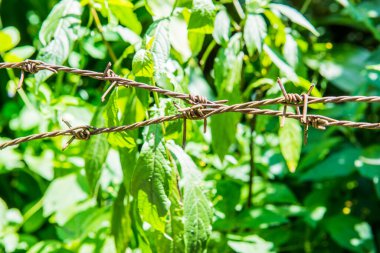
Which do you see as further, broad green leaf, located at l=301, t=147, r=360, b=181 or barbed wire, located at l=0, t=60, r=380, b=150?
broad green leaf, located at l=301, t=147, r=360, b=181

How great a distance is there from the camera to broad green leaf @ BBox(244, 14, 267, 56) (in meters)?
1.43

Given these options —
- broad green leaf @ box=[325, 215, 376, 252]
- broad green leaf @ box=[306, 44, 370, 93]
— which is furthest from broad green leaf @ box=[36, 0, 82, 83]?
broad green leaf @ box=[306, 44, 370, 93]

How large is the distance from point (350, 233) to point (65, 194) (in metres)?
0.96

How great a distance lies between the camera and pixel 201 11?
129 centimetres

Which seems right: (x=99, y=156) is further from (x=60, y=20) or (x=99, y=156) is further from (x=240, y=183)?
(x=240, y=183)

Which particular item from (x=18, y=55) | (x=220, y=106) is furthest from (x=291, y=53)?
(x=18, y=55)

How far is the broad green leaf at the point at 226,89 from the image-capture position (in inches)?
58.8

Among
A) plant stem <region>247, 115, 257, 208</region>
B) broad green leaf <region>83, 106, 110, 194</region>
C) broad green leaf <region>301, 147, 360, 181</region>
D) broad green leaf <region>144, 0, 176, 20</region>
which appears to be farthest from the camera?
broad green leaf <region>301, 147, 360, 181</region>

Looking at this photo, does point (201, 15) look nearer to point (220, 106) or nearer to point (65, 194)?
point (220, 106)

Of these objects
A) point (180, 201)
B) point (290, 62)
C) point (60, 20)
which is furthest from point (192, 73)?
point (180, 201)

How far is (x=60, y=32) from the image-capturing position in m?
1.45

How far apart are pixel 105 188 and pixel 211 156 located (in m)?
0.37

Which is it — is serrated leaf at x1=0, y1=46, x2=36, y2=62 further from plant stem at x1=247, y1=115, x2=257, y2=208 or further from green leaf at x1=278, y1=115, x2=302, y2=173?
green leaf at x1=278, y1=115, x2=302, y2=173

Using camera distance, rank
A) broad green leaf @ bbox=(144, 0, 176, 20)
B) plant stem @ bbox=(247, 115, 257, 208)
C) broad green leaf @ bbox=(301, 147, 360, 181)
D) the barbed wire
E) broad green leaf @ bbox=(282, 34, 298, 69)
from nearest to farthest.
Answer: the barbed wire, broad green leaf @ bbox=(144, 0, 176, 20), broad green leaf @ bbox=(282, 34, 298, 69), plant stem @ bbox=(247, 115, 257, 208), broad green leaf @ bbox=(301, 147, 360, 181)
